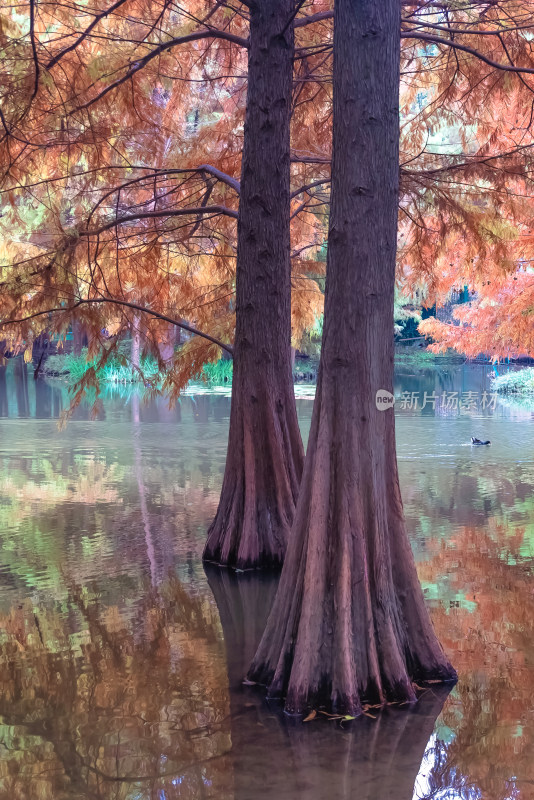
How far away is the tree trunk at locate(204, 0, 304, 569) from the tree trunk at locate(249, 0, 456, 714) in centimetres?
263

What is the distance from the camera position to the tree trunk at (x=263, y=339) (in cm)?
754

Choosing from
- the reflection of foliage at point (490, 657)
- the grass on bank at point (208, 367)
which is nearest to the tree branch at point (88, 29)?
the reflection of foliage at point (490, 657)

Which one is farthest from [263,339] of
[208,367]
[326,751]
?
[208,367]

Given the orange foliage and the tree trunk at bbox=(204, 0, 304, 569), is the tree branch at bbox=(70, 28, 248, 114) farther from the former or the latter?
the tree trunk at bbox=(204, 0, 304, 569)

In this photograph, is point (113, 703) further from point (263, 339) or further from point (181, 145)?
point (181, 145)

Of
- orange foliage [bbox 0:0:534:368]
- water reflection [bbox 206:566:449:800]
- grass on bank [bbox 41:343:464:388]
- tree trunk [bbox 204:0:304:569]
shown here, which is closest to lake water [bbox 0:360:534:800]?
water reflection [bbox 206:566:449:800]

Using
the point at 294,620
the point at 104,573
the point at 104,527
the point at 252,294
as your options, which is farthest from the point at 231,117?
the point at 294,620

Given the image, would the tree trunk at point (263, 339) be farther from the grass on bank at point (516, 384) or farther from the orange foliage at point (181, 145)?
the grass on bank at point (516, 384)

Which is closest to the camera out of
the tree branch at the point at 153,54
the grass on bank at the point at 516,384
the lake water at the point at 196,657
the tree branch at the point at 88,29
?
the lake water at the point at 196,657

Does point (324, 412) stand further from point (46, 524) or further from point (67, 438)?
point (67, 438)

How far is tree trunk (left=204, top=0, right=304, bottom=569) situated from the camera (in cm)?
754

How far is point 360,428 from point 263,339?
3061 millimetres

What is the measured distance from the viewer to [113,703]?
4621 millimetres

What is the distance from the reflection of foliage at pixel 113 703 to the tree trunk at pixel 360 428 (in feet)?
1.81
